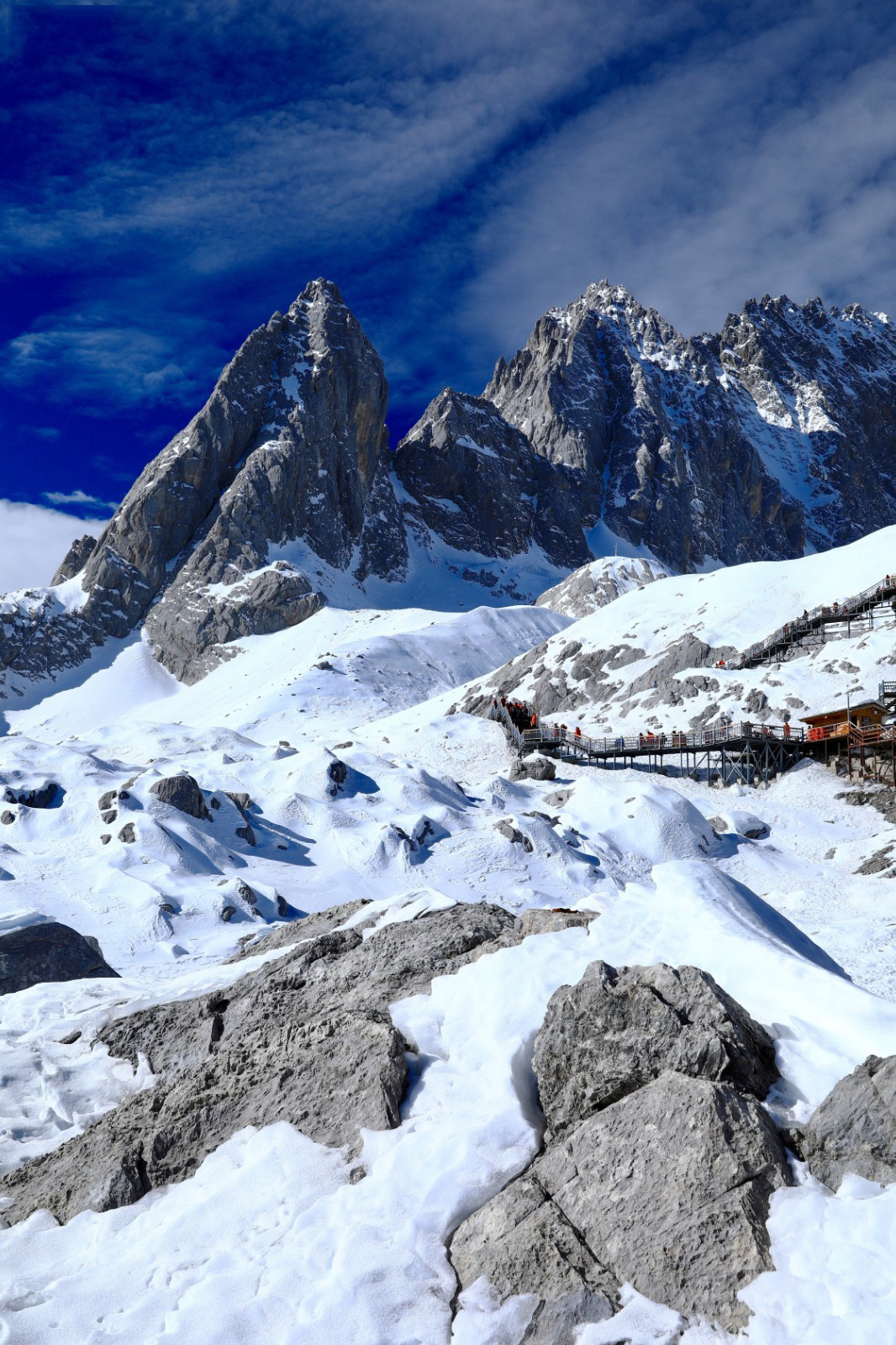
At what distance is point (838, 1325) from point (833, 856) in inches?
1243

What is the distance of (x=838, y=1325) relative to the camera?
5418 mm

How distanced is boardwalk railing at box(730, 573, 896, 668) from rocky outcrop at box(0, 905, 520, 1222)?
→ 4965 cm

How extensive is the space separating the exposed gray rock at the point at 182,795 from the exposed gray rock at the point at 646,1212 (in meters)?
29.5

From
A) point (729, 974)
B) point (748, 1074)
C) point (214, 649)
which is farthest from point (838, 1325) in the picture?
point (214, 649)

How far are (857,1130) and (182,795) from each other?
102 feet

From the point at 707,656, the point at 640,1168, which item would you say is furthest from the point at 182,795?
the point at 707,656

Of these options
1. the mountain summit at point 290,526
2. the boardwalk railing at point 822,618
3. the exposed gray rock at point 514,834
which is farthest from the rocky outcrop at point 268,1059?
the mountain summit at point 290,526

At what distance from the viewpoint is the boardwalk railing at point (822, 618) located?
55.9m

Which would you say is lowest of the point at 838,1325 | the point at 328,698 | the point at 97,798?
the point at 838,1325

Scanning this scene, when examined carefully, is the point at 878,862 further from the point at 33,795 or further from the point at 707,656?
the point at 33,795

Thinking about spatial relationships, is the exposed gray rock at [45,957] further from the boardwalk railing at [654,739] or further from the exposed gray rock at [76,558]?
the exposed gray rock at [76,558]

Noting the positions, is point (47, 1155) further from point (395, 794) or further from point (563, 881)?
point (395, 794)

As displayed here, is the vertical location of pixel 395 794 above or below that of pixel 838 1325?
above

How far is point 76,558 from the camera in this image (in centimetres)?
16050
